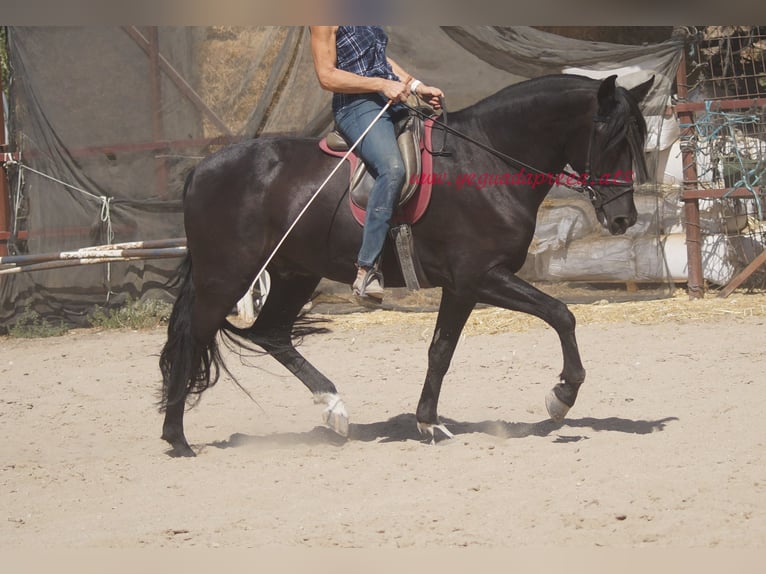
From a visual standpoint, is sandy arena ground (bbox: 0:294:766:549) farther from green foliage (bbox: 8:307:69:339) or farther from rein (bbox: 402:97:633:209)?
rein (bbox: 402:97:633:209)

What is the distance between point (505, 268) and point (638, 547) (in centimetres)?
198

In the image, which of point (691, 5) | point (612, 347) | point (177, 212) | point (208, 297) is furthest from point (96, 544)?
point (177, 212)

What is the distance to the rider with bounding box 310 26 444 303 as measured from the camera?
5.07 metres

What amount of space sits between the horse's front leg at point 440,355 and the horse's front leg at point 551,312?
0.36 m

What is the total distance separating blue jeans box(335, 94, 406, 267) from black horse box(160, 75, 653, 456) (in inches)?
8.7

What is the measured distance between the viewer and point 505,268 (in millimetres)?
5145

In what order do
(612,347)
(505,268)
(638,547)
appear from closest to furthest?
(638,547), (505,268), (612,347)

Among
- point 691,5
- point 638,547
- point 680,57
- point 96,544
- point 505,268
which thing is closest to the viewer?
point 691,5

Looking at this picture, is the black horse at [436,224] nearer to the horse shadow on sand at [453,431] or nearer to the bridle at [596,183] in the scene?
the bridle at [596,183]

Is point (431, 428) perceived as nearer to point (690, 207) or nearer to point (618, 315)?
point (618, 315)

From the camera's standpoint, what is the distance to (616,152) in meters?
4.95

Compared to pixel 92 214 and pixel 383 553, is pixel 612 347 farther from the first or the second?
pixel 92 214

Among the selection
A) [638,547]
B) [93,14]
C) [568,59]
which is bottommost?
[638,547]

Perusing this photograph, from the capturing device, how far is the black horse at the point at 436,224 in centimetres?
499
